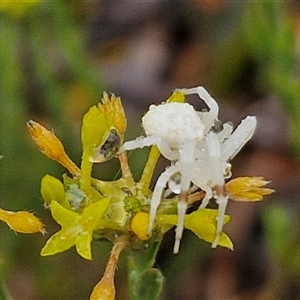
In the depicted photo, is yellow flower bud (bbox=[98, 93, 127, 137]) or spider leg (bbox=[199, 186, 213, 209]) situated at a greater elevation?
yellow flower bud (bbox=[98, 93, 127, 137])

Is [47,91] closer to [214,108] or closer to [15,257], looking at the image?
[15,257]

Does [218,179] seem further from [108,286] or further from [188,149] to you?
[108,286]

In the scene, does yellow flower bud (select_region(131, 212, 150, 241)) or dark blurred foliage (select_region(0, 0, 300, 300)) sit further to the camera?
dark blurred foliage (select_region(0, 0, 300, 300))

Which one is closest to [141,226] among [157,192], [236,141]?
[157,192]

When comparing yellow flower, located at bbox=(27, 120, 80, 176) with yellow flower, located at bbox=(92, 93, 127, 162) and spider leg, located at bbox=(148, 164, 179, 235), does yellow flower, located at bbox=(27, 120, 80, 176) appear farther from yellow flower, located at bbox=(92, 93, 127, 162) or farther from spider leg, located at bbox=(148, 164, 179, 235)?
spider leg, located at bbox=(148, 164, 179, 235)

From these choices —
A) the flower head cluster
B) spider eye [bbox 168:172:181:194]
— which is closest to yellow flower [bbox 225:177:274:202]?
the flower head cluster

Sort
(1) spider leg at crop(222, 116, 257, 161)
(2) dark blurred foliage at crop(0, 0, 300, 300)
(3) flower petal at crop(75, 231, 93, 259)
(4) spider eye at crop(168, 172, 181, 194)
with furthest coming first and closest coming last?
(2) dark blurred foliage at crop(0, 0, 300, 300) < (1) spider leg at crop(222, 116, 257, 161) < (4) spider eye at crop(168, 172, 181, 194) < (3) flower petal at crop(75, 231, 93, 259)

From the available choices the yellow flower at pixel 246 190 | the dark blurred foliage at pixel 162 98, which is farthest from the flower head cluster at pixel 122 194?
the dark blurred foliage at pixel 162 98

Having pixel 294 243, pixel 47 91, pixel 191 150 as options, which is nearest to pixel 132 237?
pixel 191 150
